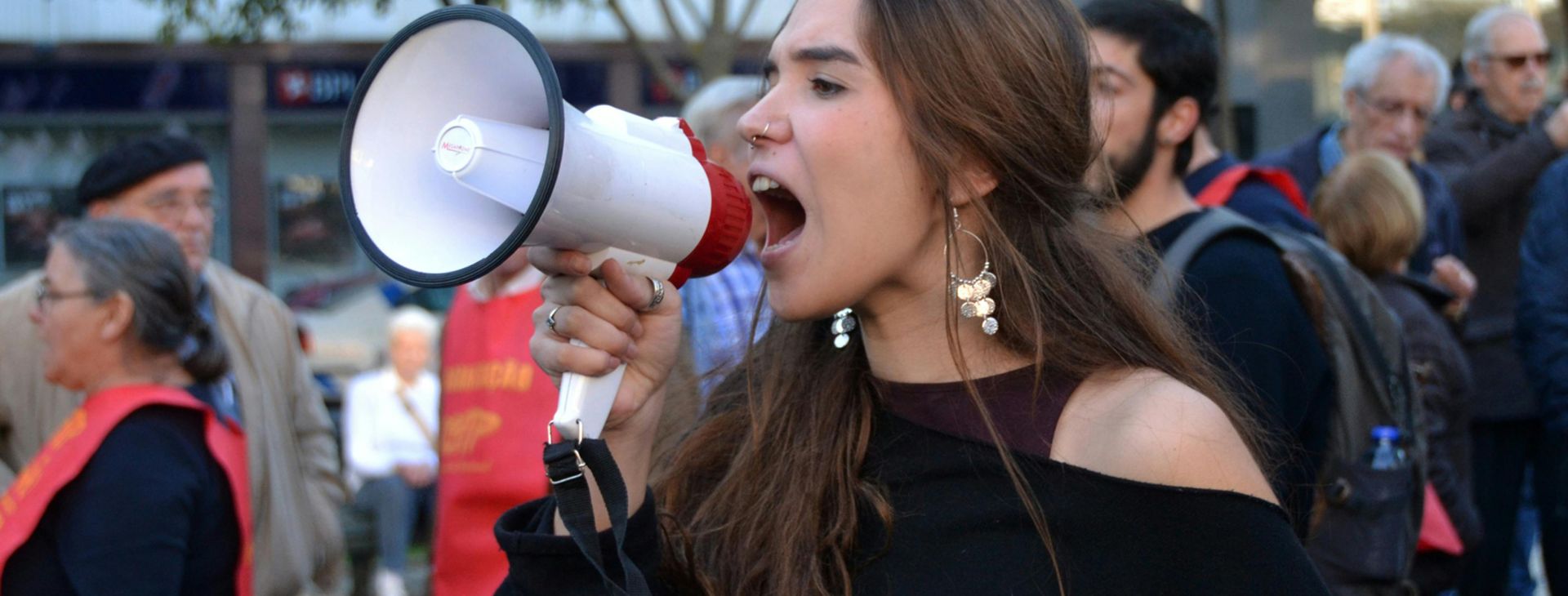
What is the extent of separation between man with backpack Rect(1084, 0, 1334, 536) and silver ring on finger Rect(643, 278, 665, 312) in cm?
95

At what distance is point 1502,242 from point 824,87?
4.32m

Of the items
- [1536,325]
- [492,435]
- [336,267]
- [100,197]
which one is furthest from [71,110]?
[1536,325]

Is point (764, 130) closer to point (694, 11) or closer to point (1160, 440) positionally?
point (1160, 440)

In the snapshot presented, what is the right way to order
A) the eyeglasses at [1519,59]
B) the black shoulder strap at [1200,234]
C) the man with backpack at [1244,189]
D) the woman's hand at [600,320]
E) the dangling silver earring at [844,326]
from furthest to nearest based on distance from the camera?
the eyeglasses at [1519,59], the man with backpack at [1244,189], the black shoulder strap at [1200,234], the dangling silver earring at [844,326], the woman's hand at [600,320]

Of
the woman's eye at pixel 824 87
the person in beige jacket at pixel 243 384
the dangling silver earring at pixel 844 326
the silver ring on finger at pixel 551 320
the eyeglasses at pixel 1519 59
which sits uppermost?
the eyeglasses at pixel 1519 59

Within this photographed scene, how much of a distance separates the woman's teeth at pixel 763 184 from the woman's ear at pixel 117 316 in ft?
5.50

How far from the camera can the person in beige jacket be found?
145 inches

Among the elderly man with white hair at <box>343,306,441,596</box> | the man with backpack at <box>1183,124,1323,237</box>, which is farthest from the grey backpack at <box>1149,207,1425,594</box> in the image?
the elderly man with white hair at <box>343,306,441,596</box>

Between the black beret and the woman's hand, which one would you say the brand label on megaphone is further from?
the black beret

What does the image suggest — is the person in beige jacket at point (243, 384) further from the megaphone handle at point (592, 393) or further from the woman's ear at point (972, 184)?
the woman's ear at point (972, 184)

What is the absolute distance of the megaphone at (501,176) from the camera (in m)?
1.68

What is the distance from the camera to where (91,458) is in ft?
8.87

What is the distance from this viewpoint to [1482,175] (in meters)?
5.26

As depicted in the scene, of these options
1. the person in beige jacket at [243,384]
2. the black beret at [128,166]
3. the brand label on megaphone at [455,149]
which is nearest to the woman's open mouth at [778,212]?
the brand label on megaphone at [455,149]
